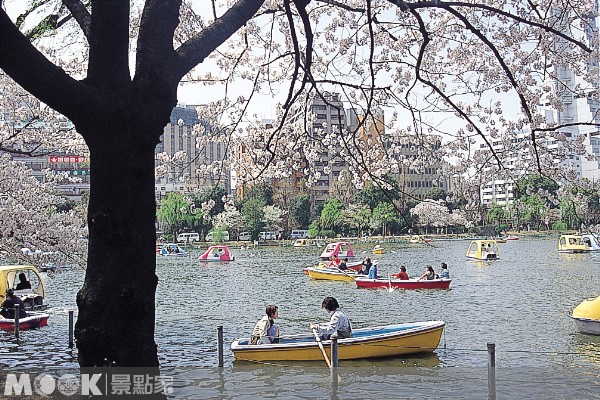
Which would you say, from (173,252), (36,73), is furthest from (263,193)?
(36,73)

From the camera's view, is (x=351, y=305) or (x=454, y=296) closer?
(x=351, y=305)

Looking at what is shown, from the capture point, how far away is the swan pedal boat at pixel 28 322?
50.4ft

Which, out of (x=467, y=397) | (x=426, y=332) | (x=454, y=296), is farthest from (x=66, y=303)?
(x=467, y=397)

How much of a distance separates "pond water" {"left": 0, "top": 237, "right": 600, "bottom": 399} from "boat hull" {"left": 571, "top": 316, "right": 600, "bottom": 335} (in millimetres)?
158

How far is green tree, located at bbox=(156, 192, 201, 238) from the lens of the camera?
71375 millimetres

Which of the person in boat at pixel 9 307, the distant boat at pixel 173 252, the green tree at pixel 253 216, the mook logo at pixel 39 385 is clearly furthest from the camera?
the green tree at pixel 253 216

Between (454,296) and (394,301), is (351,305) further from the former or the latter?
(454,296)

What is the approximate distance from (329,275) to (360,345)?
1872 centimetres

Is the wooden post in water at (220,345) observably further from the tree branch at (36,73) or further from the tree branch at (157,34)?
A: the tree branch at (36,73)

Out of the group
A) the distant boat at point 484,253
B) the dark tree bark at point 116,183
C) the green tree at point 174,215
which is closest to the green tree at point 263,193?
the green tree at point 174,215

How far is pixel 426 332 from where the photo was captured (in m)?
11.9

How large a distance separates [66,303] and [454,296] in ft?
48.7

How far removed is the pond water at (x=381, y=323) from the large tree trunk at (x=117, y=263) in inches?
271

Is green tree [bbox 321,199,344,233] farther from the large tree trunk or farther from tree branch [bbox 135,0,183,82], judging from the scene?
the large tree trunk
